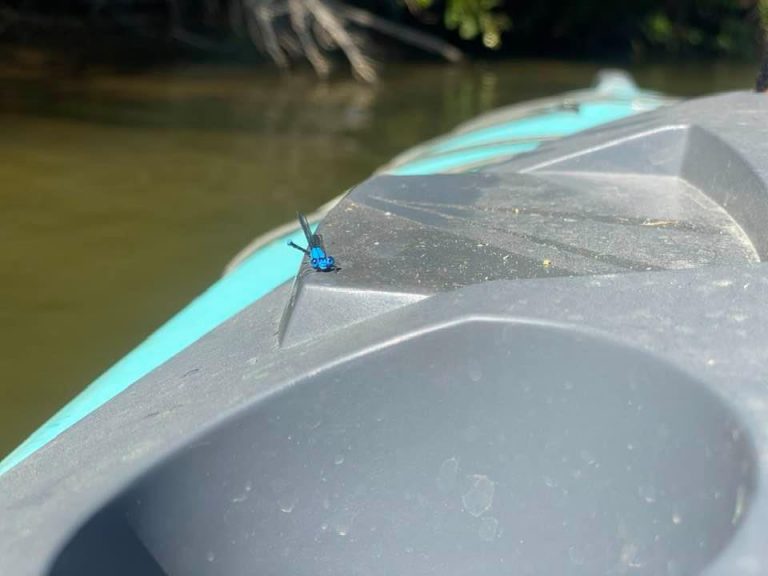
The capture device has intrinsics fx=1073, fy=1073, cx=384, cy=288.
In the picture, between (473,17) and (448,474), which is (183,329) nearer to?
(448,474)

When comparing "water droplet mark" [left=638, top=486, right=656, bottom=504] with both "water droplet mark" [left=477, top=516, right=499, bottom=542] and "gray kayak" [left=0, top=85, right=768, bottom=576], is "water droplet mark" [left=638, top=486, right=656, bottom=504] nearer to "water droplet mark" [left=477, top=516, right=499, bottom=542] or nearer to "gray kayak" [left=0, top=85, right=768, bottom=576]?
"gray kayak" [left=0, top=85, right=768, bottom=576]

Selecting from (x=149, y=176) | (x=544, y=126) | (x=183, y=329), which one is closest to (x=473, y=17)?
(x=149, y=176)

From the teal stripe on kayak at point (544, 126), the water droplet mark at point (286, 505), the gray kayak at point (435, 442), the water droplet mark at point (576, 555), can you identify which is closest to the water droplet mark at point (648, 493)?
the gray kayak at point (435, 442)

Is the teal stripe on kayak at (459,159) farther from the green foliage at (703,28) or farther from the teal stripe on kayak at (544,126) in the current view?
the green foliage at (703,28)

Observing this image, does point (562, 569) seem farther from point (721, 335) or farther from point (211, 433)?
point (211, 433)

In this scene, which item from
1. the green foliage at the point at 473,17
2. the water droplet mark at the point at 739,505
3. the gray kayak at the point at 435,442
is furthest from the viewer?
the green foliage at the point at 473,17

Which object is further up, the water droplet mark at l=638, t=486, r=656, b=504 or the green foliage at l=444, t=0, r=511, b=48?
the water droplet mark at l=638, t=486, r=656, b=504

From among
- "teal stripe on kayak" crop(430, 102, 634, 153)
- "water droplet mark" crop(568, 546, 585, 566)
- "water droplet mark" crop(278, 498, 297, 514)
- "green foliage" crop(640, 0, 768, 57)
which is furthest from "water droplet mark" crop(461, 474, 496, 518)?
"green foliage" crop(640, 0, 768, 57)
